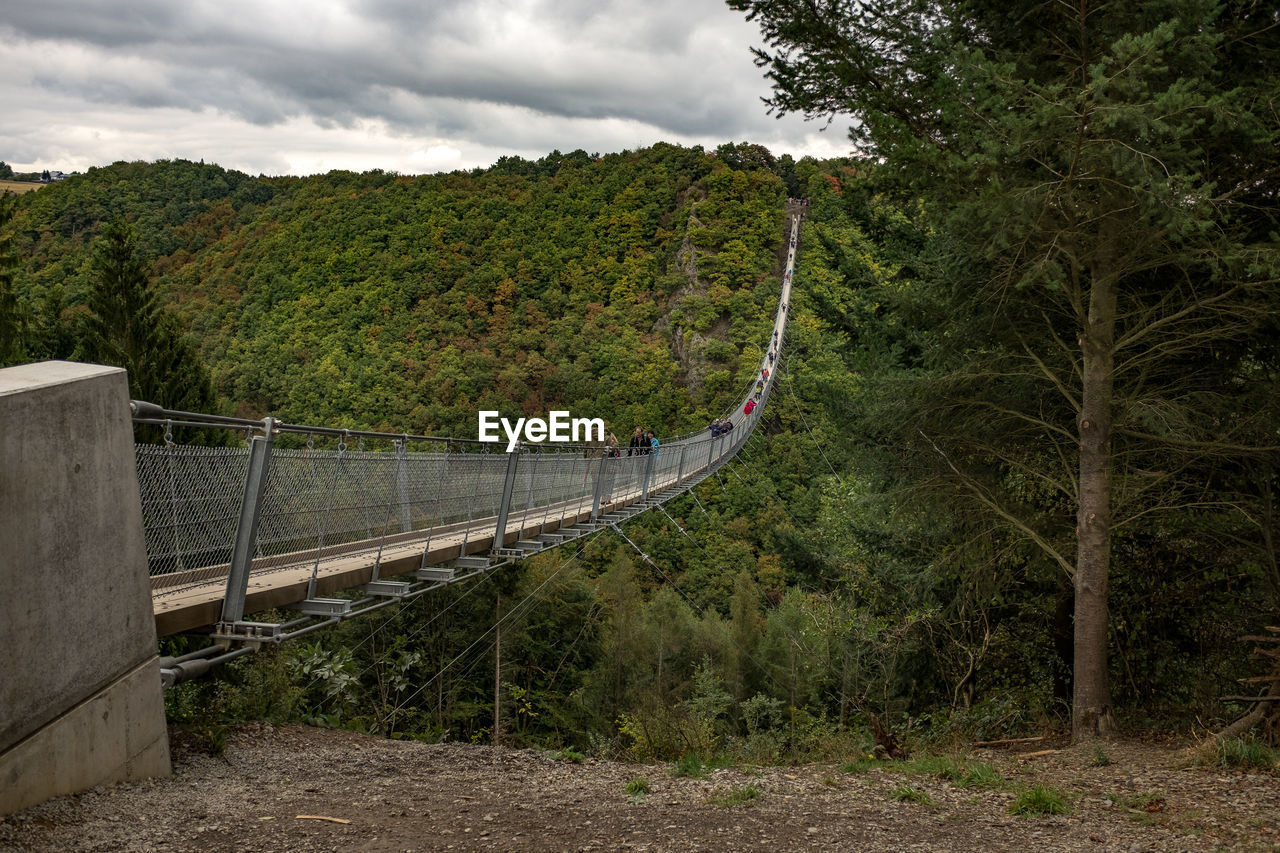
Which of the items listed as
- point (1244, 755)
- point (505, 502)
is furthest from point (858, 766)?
point (505, 502)

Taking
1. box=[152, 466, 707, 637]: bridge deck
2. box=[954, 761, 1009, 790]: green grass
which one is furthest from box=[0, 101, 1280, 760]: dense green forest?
box=[954, 761, 1009, 790]: green grass

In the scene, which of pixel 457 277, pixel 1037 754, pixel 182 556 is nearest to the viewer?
pixel 182 556

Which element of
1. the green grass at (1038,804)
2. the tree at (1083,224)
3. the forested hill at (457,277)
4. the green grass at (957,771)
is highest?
the forested hill at (457,277)

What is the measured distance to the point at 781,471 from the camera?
34000 mm

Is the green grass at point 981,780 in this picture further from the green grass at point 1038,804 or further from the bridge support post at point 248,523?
the bridge support post at point 248,523

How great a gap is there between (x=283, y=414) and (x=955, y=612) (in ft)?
119

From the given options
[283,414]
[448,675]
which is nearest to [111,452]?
[448,675]

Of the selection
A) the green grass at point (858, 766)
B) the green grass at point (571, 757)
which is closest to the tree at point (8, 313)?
the green grass at point (571, 757)

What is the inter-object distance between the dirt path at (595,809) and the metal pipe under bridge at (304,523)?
784 millimetres

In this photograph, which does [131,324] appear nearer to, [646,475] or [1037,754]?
[646,475]

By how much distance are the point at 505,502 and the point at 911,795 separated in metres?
4.64

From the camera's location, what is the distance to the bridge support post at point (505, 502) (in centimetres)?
816

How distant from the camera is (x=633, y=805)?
418 centimetres

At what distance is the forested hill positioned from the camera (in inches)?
1809
